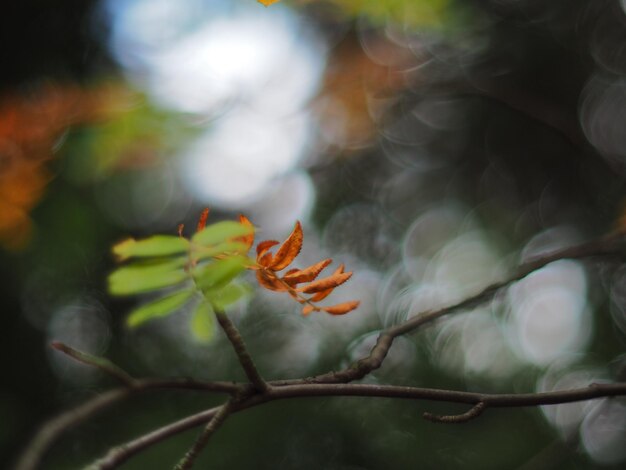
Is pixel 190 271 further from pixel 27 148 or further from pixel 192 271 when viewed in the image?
pixel 27 148

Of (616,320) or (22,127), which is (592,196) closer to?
(616,320)

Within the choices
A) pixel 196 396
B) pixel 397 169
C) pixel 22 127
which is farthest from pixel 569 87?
pixel 22 127

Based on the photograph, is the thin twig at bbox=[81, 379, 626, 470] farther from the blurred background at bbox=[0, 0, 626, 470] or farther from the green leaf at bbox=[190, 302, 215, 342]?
the blurred background at bbox=[0, 0, 626, 470]

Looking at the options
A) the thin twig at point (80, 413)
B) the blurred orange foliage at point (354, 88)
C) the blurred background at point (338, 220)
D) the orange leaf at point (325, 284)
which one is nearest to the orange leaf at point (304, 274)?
the orange leaf at point (325, 284)

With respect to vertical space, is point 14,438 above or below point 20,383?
below

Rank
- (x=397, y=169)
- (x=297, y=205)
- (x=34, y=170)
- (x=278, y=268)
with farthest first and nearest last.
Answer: (x=397, y=169) → (x=297, y=205) → (x=34, y=170) → (x=278, y=268)

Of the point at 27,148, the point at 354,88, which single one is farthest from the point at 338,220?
the point at 27,148
